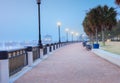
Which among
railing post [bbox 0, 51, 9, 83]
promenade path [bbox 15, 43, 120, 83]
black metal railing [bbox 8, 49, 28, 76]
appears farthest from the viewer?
black metal railing [bbox 8, 49, 28, 76]

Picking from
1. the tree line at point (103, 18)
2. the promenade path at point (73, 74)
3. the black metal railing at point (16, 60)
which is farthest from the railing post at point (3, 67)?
the tree line at point (103, 18)

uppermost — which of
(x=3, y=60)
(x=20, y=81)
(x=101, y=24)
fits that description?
(x=101, y=24)

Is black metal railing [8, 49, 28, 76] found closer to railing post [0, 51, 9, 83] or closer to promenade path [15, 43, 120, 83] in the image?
promenade path [15, 43, 120, 83]

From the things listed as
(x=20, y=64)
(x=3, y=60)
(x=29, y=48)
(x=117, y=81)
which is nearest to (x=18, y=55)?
(x=20, y=64)

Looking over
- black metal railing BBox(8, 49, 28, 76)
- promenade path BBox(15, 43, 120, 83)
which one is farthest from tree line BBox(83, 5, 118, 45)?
black metal railing BBox(8, 49, 28, 76)

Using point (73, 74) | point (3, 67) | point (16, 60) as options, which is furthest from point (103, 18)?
point (3, 67)

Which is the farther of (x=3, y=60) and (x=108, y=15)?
(x=108, y=15)

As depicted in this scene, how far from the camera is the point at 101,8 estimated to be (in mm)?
46156

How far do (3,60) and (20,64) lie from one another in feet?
17.4

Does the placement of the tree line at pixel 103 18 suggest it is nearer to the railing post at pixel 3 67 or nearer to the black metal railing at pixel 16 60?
the black metal railing at pixel 16 60

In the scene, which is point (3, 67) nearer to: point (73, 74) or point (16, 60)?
point (73, 74)

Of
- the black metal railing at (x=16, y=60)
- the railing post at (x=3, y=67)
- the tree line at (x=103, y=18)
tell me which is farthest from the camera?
the tree line at (x=103, y=18)

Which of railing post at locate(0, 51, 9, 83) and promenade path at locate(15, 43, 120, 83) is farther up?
railing post at locate(0, 51, 9, 83)

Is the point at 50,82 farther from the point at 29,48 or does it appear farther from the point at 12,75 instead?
the point at 29,48
